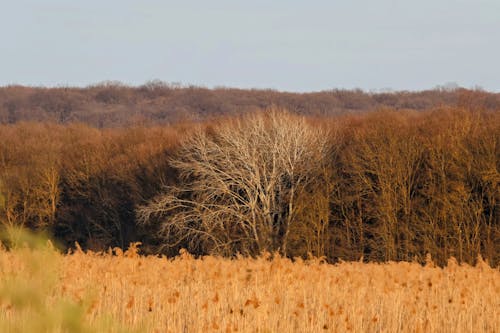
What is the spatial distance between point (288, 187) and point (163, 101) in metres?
103

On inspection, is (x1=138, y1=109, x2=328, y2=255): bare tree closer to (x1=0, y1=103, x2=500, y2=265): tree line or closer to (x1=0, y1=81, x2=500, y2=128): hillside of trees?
(x1=0, y1=103, x2=500, y2=265): tree line

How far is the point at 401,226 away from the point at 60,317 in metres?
40.3

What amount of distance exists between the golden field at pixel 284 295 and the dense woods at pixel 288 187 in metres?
24.2

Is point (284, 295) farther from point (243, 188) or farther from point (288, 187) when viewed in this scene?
point (288, 187)

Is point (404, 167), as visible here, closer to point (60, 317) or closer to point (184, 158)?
point (184, 158)

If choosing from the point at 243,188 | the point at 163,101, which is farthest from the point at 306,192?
the point at 163,101

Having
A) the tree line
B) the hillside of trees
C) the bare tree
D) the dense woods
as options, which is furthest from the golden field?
the hillside of trees

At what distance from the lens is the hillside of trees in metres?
134

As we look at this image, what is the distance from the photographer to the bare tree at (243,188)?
149 feet

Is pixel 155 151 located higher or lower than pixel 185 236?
higher

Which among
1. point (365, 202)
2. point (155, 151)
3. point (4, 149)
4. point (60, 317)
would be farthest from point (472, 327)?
point (4, 149)

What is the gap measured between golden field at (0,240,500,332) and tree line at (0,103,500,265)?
24741 millimetres

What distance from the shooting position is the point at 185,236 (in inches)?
1740

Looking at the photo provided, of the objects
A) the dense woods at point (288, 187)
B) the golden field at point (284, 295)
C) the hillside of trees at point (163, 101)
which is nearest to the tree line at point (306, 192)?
the dense woods at point (288, 187)
